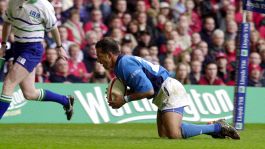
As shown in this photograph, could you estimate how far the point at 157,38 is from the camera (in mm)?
23625

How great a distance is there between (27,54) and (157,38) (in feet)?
29.1

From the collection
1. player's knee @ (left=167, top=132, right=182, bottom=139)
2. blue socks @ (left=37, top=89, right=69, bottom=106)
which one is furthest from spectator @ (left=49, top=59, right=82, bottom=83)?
player's knee @ (left=167, top=132, right=182, bottom=139)

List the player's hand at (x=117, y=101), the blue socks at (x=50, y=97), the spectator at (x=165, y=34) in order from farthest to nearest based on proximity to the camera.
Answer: the spectator at (x=165, y=34) < the blue socks at (x=50, y=97) < the player's hand at (x=117, y=101)

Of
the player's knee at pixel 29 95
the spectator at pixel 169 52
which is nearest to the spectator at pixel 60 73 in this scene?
Answer: the spectator at pixel 169 52

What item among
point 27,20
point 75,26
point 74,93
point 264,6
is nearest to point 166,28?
point 75,26

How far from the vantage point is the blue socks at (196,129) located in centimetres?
1418

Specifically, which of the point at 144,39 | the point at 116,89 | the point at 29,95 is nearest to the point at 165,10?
the point at 144,39

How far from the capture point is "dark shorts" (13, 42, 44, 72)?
49.3ft

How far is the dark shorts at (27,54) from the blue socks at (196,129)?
2.61 meters

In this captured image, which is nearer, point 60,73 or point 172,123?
point 172,123

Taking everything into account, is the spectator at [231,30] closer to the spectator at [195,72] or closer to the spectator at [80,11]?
the spectator at [195,72]

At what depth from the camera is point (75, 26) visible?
22594mm

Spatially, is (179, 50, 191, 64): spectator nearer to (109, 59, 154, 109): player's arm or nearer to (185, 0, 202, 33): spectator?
(185, 0, 202, 33): spectator

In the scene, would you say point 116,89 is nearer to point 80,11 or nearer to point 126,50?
point 126,50
